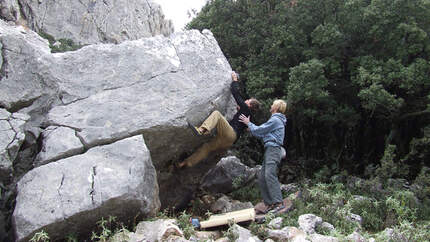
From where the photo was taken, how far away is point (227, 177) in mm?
9875

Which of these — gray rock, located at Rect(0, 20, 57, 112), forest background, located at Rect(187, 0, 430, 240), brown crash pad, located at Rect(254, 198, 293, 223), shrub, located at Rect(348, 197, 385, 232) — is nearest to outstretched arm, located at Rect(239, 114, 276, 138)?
brown crash pad, located at Rect(254, 198, 293, 223)

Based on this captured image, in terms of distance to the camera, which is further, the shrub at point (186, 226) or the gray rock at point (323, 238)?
the shrub at point (186, 226)

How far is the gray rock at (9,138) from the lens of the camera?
6.09 meters

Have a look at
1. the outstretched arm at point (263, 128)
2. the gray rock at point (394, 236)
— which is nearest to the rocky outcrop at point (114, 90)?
the outstretched arm at point (263, 128)

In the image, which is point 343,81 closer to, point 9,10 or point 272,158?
point 272,158

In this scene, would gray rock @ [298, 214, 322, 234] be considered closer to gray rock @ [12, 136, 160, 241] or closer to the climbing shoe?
the climbing shoe

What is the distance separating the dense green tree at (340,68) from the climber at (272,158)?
3.09 m

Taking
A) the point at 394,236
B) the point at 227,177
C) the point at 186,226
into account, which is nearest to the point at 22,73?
the point at 186,226

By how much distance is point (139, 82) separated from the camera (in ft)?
24.3

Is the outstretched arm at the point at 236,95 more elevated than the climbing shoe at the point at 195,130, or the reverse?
the outstretched arm at the point at 236,95

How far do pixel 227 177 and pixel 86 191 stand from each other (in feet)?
14.9

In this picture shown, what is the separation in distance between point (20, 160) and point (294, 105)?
21.7 feet

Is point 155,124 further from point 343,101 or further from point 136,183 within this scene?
point 343,101

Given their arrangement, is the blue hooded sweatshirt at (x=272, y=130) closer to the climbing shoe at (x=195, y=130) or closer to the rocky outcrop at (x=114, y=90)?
the climbing shoe at (x=195, y=130)
